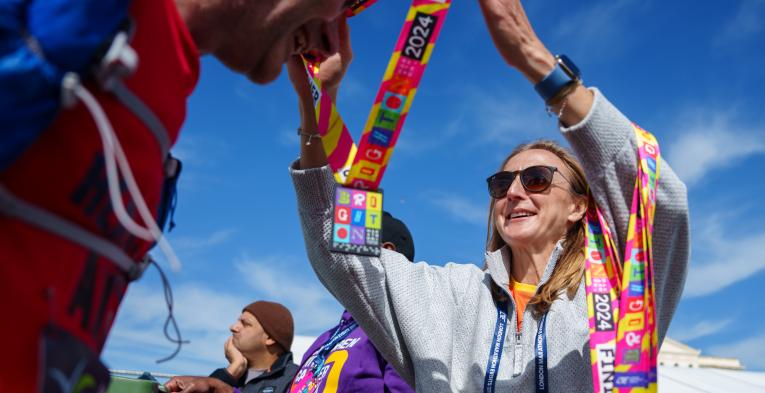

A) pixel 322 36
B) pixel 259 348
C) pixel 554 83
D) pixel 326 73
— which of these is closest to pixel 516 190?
pixel 554 83

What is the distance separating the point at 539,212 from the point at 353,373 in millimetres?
1294

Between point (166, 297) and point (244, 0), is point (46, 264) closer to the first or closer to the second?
point (166, 297)

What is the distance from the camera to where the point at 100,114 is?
3.79ft

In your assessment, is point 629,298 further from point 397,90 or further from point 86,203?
point 86,203

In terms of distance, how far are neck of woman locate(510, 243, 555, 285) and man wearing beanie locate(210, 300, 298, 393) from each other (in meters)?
2.80

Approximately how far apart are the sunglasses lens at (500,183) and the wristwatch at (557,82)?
986mm

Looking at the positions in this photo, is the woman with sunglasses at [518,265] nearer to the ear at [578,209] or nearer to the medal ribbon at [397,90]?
the ear at [578,209]

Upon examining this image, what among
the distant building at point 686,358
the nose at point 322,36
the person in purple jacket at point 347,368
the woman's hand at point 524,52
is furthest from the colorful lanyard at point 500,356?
the distant building at point 686,358

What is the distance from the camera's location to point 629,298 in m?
2.40

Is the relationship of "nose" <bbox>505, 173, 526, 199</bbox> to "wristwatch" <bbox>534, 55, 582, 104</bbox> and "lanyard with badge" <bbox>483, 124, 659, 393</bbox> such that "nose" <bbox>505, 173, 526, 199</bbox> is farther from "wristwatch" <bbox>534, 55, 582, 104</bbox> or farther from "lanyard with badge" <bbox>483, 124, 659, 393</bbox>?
"wristwatch" <bbox>534, 55, 582, 104</bbox>

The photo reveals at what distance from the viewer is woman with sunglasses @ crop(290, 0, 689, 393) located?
2.52 meters

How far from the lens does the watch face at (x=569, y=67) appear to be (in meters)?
2.50

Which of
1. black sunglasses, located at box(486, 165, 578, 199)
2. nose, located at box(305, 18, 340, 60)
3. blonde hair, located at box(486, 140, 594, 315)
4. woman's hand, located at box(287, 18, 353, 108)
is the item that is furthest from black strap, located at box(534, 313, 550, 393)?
nose, located at box(305, 18, 340, 60)

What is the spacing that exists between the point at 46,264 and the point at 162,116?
1.22ft
